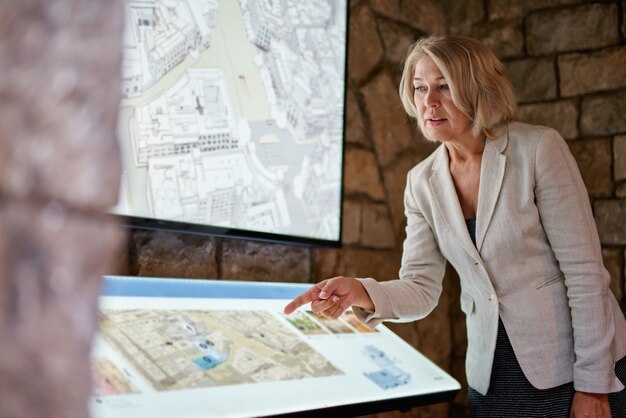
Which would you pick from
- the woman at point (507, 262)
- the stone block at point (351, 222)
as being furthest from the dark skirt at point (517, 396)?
the stone block at point (351, 222)

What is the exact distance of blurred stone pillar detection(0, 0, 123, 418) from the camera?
33 cm

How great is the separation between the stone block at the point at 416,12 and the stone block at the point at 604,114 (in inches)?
36.9

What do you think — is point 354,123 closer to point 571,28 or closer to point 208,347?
point 571,28

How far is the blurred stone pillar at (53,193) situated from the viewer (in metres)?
0.33

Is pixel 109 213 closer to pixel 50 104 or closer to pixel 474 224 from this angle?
pixel 50 104

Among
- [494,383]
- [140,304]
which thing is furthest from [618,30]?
[140,304]

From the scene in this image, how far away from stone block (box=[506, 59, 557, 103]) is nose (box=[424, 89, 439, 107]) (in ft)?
6.00

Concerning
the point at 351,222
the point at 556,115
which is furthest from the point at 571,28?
the point at 351,222

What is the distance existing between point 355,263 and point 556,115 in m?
1.34

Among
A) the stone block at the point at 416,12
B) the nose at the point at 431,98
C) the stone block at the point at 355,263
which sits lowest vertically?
the stone block at the point at 355,263

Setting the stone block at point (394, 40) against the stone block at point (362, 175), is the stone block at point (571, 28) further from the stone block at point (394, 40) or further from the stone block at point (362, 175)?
the stone block at point (362, 175)

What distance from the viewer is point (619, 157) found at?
3.17 m

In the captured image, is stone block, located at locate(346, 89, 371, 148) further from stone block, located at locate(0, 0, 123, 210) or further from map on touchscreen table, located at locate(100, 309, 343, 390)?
stone block, located at locate(0, 0, 123, 210)

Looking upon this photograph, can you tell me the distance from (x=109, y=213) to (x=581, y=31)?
Answer: 3427 millimetres
